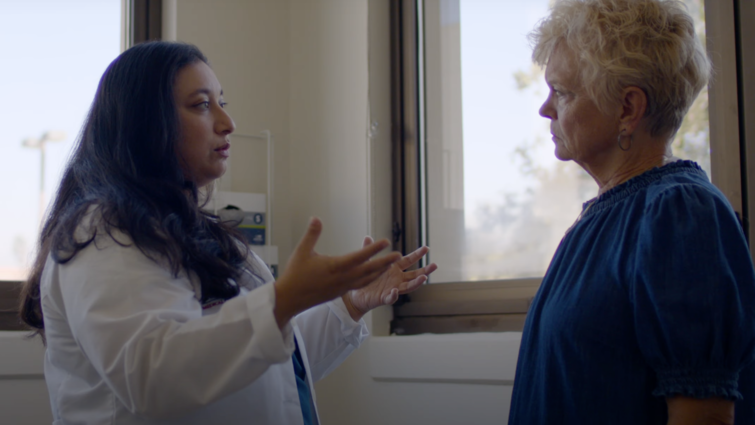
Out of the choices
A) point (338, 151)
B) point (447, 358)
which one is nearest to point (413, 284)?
point (447, 358)

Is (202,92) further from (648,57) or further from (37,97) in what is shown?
(37,97)

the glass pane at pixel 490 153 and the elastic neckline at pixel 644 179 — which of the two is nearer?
the elastic neckline at pixel 644 179

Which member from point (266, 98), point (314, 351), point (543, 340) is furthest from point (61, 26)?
point (543, 340)

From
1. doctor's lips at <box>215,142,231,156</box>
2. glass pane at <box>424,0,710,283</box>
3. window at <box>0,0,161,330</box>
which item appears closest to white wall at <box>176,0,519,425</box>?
glass pane at <box>424,0,710,283</box>

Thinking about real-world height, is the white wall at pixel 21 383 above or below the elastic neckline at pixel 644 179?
below

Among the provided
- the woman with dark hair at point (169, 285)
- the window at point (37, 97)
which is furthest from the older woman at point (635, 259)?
the window at point (37, 97)

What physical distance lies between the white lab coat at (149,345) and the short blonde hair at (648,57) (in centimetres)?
69

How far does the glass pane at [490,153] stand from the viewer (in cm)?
213

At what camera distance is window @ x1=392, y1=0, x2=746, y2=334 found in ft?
7.02

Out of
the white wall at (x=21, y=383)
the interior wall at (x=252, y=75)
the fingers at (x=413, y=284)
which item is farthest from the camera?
the interior wall at (x=252, y=75)

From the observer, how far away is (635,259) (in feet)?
3.24

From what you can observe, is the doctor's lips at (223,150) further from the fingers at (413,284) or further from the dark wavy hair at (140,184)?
the fingers at (413,284)

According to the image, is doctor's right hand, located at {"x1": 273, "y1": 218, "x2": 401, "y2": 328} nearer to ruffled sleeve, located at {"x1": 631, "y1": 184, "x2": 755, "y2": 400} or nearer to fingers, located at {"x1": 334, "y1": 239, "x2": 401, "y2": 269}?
fingers, located at {"x1": 334, "y1": 239, "x2": 401, "y2": 269}

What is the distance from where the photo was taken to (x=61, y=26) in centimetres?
228
